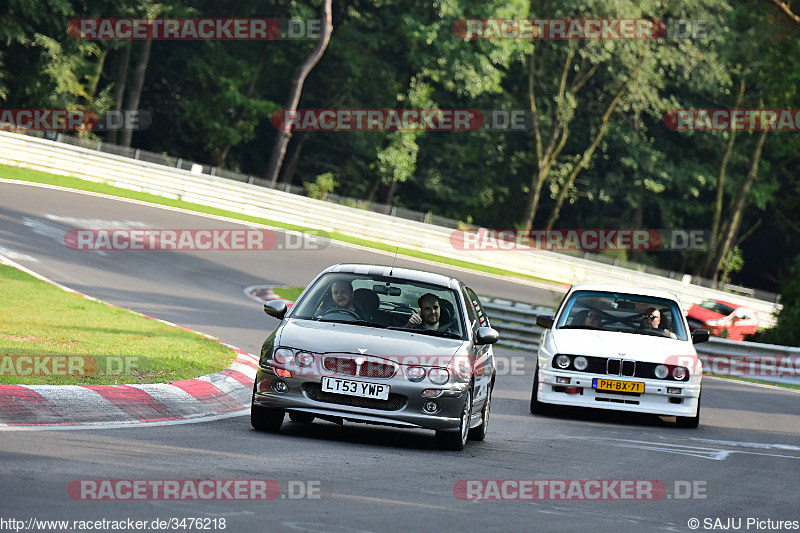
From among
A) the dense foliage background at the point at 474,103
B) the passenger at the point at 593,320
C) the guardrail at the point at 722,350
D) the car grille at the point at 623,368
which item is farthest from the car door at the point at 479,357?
the dense foliage background at the point at 474,103

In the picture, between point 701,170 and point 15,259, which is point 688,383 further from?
point 701,170

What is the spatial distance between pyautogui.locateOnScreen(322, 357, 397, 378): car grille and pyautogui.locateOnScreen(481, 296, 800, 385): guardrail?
14687mm

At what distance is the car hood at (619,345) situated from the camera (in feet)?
46.4

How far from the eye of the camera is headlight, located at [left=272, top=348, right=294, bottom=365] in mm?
9885

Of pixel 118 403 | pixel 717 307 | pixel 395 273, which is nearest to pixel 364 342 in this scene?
pixel 395 273

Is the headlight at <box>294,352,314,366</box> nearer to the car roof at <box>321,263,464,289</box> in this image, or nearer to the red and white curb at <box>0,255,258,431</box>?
the red and white curb at <box>0,255,258,431</box>

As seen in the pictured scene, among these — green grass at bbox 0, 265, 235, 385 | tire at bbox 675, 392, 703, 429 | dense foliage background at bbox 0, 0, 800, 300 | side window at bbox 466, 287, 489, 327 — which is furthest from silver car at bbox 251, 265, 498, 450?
dense foliage background at bbox 0, 0, 800, 300

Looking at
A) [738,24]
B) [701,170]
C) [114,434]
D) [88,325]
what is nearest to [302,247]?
→ [738,24]

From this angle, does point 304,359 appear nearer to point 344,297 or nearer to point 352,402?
point 352,402

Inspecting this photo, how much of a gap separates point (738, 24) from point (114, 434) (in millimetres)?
26193

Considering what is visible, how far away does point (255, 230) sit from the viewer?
36.4 metres

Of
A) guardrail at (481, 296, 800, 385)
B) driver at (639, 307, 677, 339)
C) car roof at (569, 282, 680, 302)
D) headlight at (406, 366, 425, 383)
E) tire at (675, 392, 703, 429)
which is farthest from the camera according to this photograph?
guardrail at (481, 296, 800, 385)

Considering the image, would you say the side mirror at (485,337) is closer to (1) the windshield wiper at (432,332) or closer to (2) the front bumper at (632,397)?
(1) the windshield wiper at (432,332)

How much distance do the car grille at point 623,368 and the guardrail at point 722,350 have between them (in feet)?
33.2
